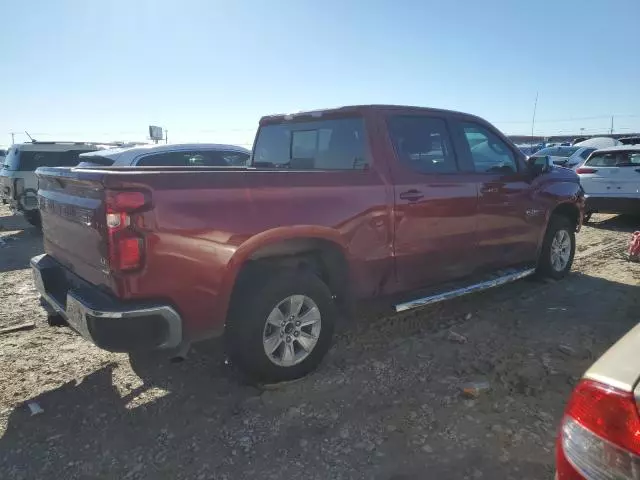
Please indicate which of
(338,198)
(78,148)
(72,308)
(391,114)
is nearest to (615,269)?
(391,114)

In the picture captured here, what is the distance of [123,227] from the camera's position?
2.71 meters

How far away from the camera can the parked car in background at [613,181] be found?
9.30 metres

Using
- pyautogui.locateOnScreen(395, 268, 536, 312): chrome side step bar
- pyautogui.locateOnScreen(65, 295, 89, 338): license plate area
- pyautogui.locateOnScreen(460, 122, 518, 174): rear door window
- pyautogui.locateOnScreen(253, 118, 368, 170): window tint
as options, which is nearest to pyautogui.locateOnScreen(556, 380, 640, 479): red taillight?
pyautogui.locateOnScreen(395, 268, 536, 312): chrome side step bar

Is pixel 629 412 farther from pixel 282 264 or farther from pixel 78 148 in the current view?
pixel 78 148

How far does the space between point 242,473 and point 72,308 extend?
4.57ft

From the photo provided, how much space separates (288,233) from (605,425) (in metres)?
2.15

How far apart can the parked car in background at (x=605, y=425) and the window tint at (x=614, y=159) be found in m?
9.60

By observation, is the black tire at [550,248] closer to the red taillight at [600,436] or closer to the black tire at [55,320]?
the red taillight at [600,436]

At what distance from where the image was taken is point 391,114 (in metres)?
4.10

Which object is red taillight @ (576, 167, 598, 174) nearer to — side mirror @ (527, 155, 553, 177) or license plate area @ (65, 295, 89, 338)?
side mirror @ (527, 155, 553, 177)

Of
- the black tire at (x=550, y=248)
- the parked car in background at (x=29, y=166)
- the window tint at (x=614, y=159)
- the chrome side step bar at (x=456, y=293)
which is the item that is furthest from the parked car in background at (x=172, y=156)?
the window tint at (x=614, y=159)

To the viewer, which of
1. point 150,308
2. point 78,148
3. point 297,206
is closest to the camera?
point 150,308

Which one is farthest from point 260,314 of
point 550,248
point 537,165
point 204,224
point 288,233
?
point 550,248

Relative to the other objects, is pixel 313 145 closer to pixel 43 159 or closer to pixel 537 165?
pixel 537 165
